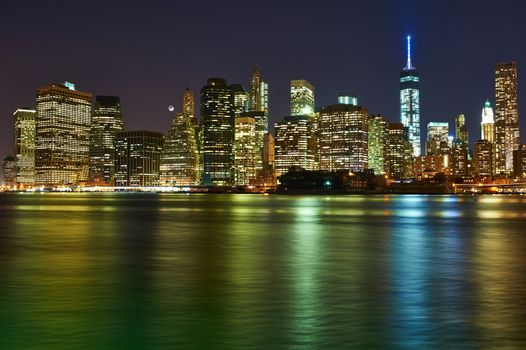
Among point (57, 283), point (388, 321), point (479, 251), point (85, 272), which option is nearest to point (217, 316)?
point (388, 321)

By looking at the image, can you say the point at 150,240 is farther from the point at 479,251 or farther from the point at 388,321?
the point at 388,321

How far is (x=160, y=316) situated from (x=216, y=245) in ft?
72.6

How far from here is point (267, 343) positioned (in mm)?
13562

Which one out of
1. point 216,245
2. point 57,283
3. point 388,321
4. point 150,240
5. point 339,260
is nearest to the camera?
point 388,321

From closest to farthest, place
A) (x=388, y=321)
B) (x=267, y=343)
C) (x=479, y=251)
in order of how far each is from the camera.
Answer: (x=267, y=343) < (x=388, y=321) < (x=479, y=251)

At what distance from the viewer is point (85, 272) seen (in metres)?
25.3

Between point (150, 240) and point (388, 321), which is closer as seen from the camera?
point (388, 321)

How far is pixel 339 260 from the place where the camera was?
30.2 m

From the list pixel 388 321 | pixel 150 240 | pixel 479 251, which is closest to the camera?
pixel 388 321

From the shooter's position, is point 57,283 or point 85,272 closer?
point 57,283

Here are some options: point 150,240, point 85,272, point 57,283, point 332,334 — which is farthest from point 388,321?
point 150,240

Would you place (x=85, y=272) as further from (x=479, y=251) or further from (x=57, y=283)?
(x=479, y=251)

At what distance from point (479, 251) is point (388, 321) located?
21.9 metres

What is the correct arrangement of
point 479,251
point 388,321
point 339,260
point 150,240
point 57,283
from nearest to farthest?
point 388,321 → point 57,283 → point 339,260 → point 479,251 → point 150,240
